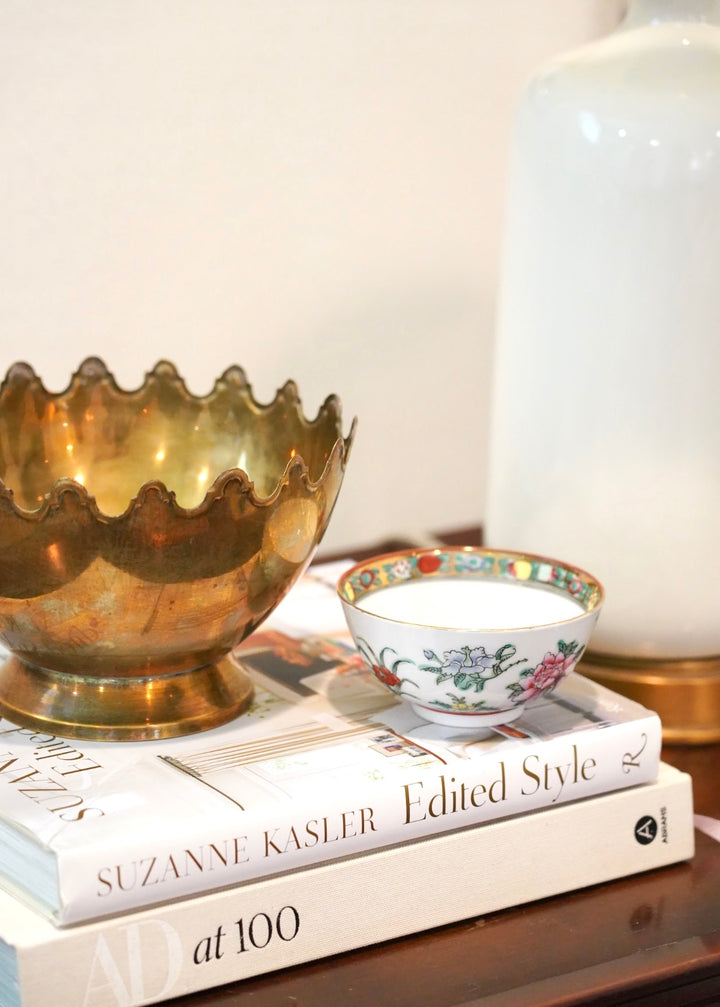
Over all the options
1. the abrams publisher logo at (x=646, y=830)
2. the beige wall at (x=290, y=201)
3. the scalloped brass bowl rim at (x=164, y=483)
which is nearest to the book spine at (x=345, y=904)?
the abrams publisher logo at (x=646, y=830)

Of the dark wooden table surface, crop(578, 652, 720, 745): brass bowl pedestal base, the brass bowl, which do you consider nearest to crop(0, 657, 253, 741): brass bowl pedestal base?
the brass bowl

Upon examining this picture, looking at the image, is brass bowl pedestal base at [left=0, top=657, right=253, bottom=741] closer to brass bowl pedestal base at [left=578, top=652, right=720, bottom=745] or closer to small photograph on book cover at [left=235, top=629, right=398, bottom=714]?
small photograph on book cover at [left=235, top=629, right=398, bottom=714]

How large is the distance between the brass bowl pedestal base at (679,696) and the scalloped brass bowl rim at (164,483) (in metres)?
0.19

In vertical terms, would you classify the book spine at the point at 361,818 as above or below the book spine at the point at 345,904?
above

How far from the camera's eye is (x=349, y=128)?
31.9 inches

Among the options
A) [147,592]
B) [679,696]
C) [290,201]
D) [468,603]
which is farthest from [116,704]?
[290,201]

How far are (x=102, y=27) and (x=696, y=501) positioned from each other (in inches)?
16.7

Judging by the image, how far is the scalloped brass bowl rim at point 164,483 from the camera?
43cm

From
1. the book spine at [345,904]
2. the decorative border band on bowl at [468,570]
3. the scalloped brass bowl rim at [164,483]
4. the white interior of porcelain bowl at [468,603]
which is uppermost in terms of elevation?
the scalloped brass bowl rim at [164,483]

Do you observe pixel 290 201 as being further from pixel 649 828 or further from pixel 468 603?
pixel 649 828

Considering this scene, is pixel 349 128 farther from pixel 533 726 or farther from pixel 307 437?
pixel 533 726

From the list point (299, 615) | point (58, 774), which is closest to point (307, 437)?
point (299, 615)

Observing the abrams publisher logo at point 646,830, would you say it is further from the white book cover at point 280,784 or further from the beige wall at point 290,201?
the beige wall at point 290,201

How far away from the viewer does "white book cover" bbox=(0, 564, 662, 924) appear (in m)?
0.40
